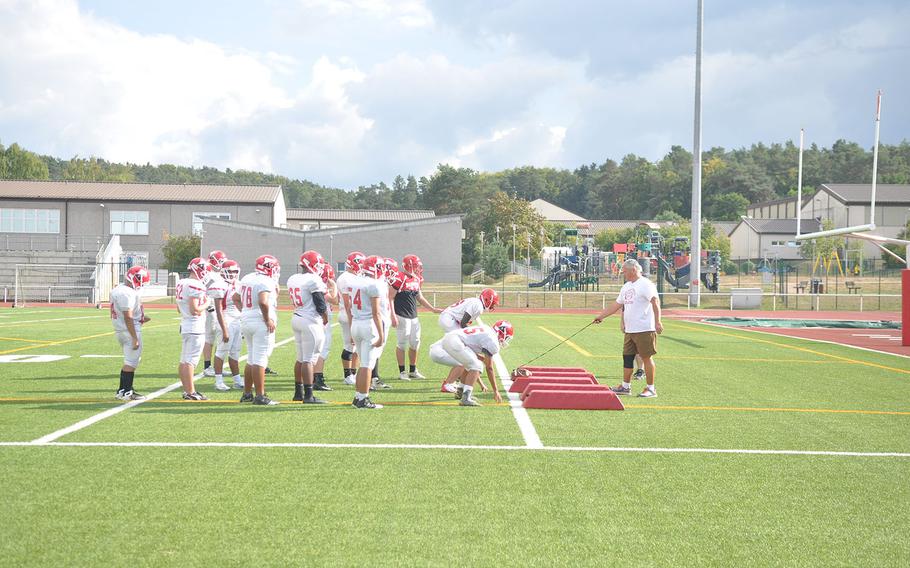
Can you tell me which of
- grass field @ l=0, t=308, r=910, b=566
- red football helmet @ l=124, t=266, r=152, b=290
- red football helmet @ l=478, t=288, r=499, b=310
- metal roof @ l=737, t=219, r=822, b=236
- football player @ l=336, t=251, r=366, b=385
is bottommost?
grass field @ l=0, t=308, r=910, b=566

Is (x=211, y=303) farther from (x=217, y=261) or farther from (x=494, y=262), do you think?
(x=494, y=262)

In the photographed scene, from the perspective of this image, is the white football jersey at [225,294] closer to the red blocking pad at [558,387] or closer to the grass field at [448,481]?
the grass field at [448,481]

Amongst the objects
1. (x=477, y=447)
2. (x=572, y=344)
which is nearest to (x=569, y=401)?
(x=477, y=447)

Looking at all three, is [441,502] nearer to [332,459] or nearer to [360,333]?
[332,459]

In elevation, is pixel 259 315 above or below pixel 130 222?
below

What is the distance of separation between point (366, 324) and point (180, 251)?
5207 centimetres

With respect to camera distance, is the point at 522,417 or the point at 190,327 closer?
the point at 522,417

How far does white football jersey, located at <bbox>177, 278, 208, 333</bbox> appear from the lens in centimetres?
1026

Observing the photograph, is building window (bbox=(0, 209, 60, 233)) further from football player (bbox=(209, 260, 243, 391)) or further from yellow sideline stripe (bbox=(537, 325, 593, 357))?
football player (bbox=(209, 260, 243, 391))

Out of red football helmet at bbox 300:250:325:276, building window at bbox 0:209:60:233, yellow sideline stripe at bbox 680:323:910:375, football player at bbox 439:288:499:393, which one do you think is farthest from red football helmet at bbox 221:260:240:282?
building window at bbox 0:209:60:233

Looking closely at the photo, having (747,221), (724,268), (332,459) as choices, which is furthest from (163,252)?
(747,221)

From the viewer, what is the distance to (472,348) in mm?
10352

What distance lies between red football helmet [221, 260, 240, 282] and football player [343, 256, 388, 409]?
274cm

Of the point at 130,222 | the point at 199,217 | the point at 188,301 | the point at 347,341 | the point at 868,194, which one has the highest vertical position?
the point at 868,194
